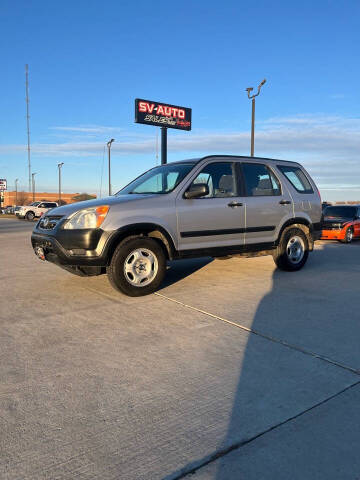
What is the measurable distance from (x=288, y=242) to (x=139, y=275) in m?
2.93

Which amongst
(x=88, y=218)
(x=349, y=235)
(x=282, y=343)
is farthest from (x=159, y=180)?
(x=349, y=235)

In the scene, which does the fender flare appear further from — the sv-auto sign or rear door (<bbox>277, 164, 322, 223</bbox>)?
the sv-auto sign

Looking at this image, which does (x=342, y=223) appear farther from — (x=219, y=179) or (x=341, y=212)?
(x=219, y=179)

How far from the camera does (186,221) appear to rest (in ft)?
16.9

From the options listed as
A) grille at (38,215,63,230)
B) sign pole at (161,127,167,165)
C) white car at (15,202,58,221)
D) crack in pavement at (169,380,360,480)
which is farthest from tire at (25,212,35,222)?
crack in pavement at (169,380,360,480)

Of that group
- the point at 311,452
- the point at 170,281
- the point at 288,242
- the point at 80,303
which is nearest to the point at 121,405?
the point at 311,452

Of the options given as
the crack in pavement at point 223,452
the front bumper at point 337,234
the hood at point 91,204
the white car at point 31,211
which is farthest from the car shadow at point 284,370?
the white car at point 31,211

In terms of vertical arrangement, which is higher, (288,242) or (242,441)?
(288,242)

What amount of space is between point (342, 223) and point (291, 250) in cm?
667

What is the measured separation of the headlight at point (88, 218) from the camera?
14.8 ft

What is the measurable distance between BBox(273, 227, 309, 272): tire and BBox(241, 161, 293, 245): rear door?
239 millimetres

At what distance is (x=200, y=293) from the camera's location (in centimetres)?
489

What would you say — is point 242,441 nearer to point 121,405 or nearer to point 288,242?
point 121,405

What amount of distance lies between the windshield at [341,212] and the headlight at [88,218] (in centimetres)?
1072
